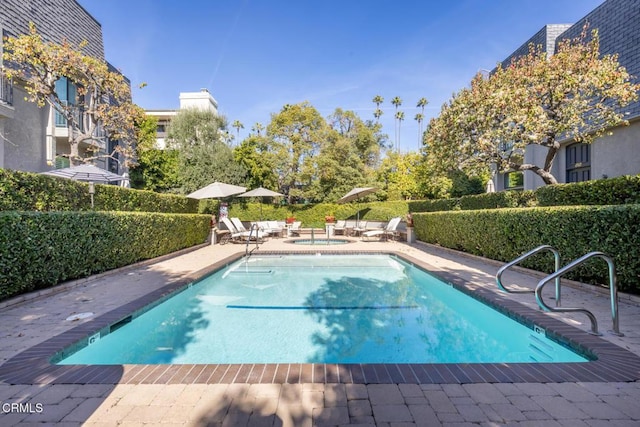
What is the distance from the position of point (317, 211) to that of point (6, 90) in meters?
16.6

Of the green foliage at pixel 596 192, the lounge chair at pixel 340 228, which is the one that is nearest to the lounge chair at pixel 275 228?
the lounge chair at pixel 340 228

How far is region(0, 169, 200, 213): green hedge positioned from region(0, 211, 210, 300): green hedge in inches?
35.6

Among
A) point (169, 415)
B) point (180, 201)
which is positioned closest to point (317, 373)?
point (169, 415)

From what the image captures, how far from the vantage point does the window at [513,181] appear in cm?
2130

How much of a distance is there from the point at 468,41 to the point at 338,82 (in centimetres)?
900

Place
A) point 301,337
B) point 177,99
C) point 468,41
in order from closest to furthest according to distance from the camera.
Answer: point 301,337 → point 468,41 → point 177,99

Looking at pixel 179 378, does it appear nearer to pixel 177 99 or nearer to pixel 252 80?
pixel 252 80

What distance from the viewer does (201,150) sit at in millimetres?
23078

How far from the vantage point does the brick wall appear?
12.7m

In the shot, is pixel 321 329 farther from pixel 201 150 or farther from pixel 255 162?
pixel 201 150

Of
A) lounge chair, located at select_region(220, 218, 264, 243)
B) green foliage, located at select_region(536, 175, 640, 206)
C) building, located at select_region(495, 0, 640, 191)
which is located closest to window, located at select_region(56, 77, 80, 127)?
lounge chair, located at select_region(220, 218, 264, 243)

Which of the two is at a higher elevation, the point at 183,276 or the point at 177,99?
the point at 177,99

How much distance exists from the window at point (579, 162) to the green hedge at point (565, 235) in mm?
8093

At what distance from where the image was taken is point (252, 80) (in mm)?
19969
